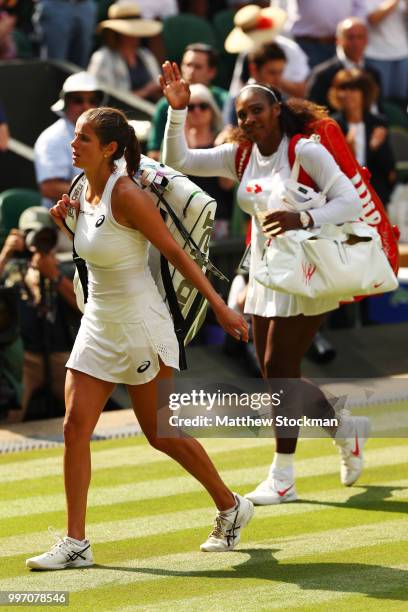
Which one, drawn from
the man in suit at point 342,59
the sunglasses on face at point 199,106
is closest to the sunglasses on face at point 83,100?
the sunglasses on face at point 199,106

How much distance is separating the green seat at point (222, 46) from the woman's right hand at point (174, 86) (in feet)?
27.1

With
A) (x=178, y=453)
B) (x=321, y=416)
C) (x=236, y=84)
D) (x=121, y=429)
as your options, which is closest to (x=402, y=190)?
(x=236, y=84)

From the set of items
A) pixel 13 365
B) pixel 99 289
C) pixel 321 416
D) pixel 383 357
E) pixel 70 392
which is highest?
pixel 99 289

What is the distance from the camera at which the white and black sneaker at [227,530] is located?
251 inches

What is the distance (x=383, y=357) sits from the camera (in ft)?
39.3

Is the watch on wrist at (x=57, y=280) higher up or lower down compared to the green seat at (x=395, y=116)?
higher up

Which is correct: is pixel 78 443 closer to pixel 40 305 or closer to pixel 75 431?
pixel 75 431

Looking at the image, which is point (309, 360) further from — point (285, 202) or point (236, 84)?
point (285, 202)

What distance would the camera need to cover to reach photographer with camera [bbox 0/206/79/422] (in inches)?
395

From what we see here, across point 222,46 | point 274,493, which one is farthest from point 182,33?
point 274,493

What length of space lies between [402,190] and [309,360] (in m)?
2.45

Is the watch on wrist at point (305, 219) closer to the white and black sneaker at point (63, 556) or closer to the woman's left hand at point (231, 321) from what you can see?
the woman's left hand at point (231, 321)

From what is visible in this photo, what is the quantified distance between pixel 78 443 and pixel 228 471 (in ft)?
7.70

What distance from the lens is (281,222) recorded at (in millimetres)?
6957
